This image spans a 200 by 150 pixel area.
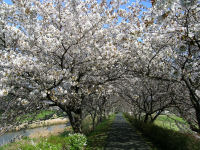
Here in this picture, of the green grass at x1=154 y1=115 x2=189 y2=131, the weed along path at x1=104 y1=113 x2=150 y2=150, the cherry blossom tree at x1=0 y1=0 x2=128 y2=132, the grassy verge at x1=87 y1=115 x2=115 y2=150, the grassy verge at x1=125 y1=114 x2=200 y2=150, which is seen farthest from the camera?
the green grass at x1=154 y1=115 x2=189 y2=131

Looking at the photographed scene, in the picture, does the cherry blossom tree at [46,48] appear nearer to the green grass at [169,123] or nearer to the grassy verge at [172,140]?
the grassy verge at [172,140]

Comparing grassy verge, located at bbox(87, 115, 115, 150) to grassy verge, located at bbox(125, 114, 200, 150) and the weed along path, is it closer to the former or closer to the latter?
the weed along path

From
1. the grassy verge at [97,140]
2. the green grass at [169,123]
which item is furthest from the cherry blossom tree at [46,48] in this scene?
the green grass at [169,123]

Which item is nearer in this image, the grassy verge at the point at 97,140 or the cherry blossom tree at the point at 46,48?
the cherry blossom tree at the point at 46,48

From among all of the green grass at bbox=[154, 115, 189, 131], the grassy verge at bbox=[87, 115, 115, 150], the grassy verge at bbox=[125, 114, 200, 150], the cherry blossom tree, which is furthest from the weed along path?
the cherry blossom tree

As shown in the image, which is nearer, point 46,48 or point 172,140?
point 46,48

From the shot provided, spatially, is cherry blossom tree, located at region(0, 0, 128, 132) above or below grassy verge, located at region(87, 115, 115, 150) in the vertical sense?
above

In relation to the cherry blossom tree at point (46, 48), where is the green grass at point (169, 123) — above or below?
below

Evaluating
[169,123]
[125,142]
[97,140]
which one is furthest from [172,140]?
[169,123]

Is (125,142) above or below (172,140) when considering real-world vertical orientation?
below

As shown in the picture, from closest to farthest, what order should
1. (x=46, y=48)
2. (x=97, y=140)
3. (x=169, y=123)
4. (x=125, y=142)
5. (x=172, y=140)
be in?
(x=46, y=48)
(x=172, y=140)
(x=125, y=142)
(x=97, y=140)
(x=169, y=123)

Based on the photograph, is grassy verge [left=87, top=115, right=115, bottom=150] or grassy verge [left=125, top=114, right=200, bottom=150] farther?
grassy verge [left=87, top=115, right=115, bottom=150]

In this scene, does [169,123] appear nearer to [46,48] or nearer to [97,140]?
[97,140]

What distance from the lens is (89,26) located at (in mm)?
6973
